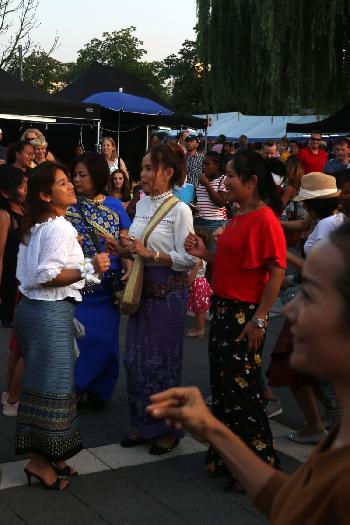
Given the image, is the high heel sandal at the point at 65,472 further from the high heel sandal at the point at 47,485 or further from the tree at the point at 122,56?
the tree at the point at 122,56

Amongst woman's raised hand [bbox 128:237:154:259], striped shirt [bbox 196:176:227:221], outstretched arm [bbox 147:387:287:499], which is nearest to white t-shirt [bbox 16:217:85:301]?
→ woman's raised hand [bbox 128:237:154:259]

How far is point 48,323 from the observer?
4258mm

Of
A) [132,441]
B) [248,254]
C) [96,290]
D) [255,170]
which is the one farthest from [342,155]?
[248,254]

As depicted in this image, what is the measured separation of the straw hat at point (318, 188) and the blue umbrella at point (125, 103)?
40.7 ft

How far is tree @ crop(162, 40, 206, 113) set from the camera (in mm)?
68188

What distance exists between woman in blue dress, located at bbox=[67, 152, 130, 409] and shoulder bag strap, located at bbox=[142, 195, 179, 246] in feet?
2.35

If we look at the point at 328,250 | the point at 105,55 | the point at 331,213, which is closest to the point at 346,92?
the point at 331,213

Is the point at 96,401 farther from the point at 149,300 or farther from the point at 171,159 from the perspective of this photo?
the point at 171,159

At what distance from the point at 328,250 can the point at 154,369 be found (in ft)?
11.3

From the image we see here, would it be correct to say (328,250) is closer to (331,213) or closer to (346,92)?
(331,213)

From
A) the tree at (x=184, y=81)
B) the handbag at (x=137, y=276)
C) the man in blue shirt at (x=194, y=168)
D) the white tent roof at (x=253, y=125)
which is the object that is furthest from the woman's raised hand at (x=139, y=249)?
the tree at (x=184, y=81)

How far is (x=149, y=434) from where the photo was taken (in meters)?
4.91

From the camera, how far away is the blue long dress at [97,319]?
5.55 m

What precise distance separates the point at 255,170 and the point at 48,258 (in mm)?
1241
